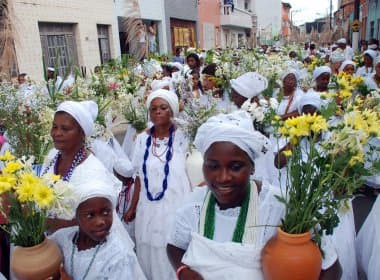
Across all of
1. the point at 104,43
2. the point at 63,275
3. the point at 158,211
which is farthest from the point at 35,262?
the point at 104,43

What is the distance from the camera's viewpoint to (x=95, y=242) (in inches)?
79.2

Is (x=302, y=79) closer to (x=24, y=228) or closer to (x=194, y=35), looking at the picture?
(x=24, y=228)

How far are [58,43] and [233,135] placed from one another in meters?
12.3

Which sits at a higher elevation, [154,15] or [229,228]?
[154,15]

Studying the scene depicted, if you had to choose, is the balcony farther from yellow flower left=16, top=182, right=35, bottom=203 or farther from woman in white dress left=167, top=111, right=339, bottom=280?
yellow flower left=16, top=182, right=35, bottom=203

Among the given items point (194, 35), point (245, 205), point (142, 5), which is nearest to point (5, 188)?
point (245, 205)

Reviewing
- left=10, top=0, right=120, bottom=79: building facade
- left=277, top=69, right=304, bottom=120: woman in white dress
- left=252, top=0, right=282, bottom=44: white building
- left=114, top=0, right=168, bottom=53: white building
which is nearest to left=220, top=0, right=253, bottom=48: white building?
left=252, top=0, right=282, bottom=44: white building

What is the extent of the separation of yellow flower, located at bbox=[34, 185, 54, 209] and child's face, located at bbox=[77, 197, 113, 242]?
0.32m

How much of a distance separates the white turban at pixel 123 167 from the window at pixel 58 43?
8.92 meters

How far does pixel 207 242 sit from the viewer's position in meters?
1.58

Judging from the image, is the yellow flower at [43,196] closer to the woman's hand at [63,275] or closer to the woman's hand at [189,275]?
the woman's hand at [63,275]

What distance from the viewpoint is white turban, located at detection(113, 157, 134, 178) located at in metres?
3.42

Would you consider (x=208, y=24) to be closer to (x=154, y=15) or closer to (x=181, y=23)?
(x=181, y=23)

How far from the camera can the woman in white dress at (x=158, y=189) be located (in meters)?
3.08
